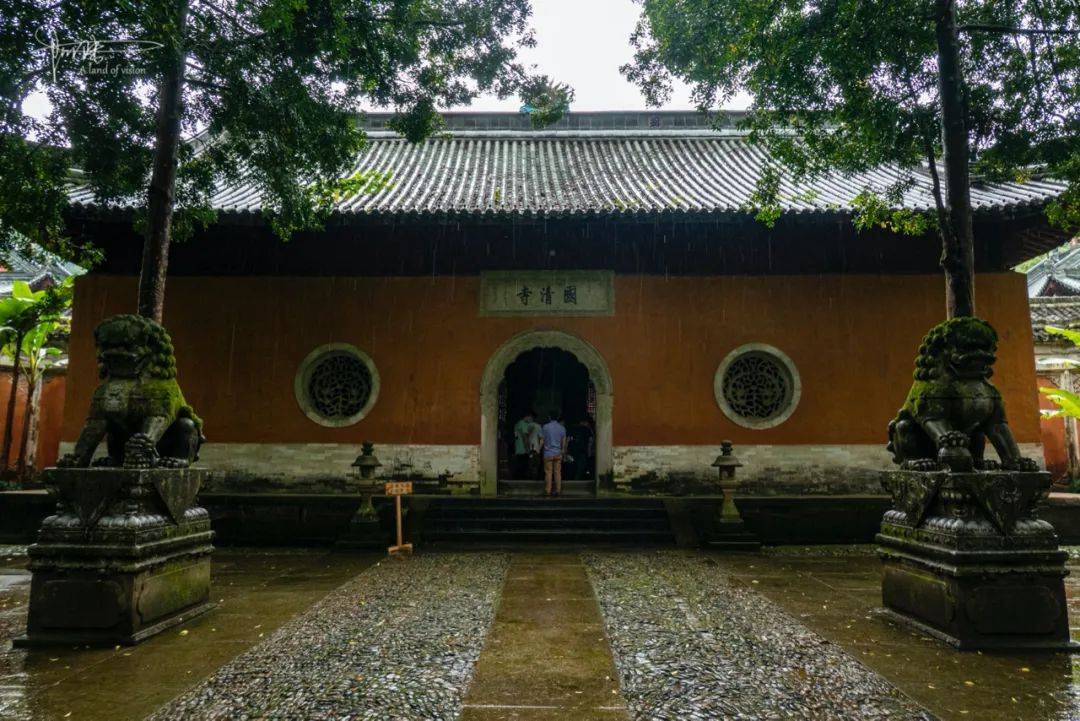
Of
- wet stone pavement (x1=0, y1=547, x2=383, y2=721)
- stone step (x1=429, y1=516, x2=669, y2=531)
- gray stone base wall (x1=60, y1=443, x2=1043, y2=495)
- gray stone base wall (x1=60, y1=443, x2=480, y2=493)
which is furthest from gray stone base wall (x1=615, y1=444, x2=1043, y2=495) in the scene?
wet stone pavement (x1=0, y1=547, x2=383, y2=721)

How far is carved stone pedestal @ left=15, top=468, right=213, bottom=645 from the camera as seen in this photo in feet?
11.8

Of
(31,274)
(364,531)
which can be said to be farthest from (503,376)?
(31,274)

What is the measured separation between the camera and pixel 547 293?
981cm

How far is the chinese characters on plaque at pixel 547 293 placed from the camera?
978 centimetres

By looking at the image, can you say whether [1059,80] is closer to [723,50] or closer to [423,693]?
[723,50]

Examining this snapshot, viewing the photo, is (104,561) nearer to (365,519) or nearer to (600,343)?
(365,519)

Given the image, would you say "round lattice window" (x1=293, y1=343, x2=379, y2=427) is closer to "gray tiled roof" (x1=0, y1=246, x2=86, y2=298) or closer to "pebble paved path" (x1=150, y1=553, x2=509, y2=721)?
"pebble paved path" (x1=150, y1=553, x2=509, y2=721)

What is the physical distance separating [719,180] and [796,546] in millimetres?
6838

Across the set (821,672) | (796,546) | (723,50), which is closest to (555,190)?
(723,50)

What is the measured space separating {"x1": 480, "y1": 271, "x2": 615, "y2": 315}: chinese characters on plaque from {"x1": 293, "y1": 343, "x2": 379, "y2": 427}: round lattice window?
7.04 ft

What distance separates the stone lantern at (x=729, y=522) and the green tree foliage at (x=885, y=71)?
368 cm

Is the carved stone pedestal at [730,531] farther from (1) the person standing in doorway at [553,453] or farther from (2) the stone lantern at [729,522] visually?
(1) the person standing in doorway at [553,453]

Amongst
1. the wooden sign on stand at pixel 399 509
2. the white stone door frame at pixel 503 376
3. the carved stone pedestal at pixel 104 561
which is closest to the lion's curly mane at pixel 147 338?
the carved stone pedestal at pixel 104 561

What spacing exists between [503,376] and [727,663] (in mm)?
6729
